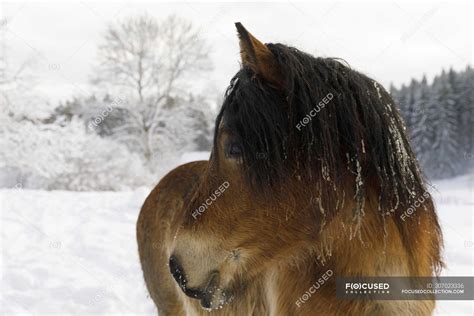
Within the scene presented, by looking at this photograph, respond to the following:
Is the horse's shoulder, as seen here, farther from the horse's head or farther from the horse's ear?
the horse's ear

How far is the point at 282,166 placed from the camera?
1698 mm

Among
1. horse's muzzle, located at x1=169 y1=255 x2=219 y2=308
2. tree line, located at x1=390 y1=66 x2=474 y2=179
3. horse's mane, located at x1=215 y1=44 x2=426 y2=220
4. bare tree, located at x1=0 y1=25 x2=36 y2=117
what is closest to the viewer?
horse's mane, located at x1=215 y1=44 x2=426 y2=220

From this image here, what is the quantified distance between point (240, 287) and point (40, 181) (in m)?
21.3

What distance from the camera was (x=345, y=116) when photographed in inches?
68.9

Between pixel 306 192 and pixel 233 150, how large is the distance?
0.37 meters

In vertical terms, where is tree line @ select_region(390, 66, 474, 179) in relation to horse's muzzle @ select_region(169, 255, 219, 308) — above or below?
above

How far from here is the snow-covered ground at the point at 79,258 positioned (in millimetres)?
5207

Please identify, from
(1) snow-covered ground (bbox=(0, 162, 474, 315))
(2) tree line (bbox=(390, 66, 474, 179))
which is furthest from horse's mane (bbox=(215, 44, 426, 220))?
(2) tree line (bbox=(390, 66, 474, 179))

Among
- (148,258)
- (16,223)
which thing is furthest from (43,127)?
(148,258)

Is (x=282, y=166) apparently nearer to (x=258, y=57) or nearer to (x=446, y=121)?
(x=258, y=57)

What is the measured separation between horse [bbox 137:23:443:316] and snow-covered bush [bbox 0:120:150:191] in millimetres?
19027

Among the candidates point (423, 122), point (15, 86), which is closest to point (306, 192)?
point (15, 86)

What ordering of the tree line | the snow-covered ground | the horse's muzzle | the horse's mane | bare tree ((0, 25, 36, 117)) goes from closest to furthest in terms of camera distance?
the horse's mane < the horse's muzzle < the snow-covered ground < bare tree ((0, 25, 36, 117)) < the tree line

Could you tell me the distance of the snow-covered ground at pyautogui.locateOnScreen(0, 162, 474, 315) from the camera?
205 inches
